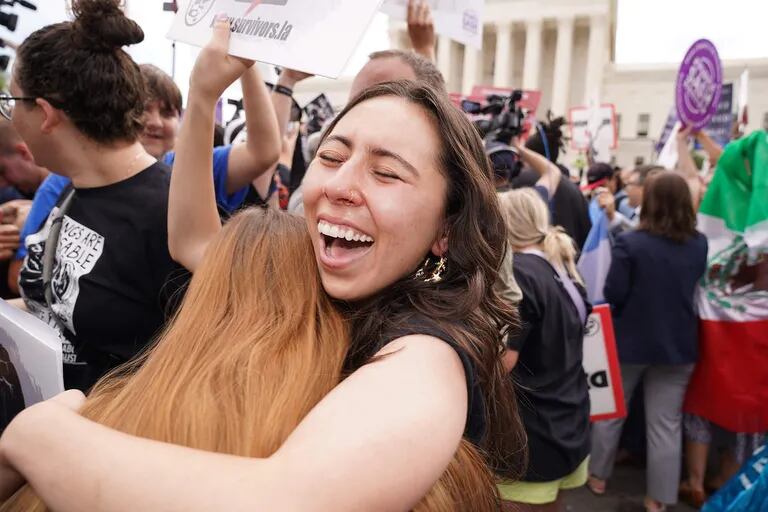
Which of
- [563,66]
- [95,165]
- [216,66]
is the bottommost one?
[95,165]

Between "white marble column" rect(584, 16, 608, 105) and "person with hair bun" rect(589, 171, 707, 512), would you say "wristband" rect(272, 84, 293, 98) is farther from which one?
"white marble column" rect(584, 16, 608, 105)

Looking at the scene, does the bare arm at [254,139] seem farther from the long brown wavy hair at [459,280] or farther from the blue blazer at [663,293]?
the blue blazer at [663,293]

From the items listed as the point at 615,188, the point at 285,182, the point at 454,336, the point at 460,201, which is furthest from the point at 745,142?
the point at 615,188

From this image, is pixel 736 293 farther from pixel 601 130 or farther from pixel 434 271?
pixel 601 130

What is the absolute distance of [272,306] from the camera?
1.00 meters

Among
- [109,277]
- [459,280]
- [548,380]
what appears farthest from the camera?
[548,380]

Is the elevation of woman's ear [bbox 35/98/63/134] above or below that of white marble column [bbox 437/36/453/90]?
below

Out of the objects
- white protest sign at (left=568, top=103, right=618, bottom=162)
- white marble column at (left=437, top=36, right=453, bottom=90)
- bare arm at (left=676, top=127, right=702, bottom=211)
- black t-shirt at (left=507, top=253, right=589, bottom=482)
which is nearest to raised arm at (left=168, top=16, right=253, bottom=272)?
black t-shirt at (left=507, top=253, right=589, bottom=482)

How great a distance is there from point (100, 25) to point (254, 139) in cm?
55

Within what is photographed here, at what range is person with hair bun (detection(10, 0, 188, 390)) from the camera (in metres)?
1.66

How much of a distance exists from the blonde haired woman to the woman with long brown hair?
3.20 feet

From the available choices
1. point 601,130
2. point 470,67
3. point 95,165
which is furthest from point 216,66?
point 470,67

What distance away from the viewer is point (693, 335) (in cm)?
370

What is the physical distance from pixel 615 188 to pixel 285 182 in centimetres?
Result: 632
